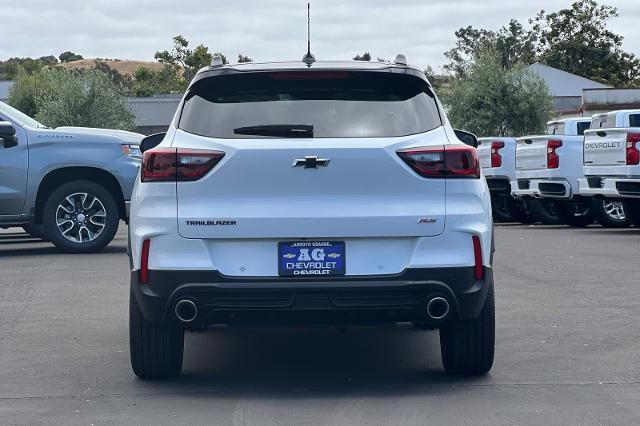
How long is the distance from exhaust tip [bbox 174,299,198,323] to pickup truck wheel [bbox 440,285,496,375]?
53.6 inches

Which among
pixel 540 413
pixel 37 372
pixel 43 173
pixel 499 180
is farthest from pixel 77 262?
pixel 499 180

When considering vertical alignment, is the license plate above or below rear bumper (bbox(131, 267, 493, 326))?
above

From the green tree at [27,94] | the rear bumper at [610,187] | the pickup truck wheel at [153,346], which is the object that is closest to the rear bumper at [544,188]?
the rear bumper at [610,187]

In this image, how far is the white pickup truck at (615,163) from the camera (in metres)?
18.9

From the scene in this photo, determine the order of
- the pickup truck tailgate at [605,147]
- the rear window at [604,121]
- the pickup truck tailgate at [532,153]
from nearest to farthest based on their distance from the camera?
1. the pickup truck tailgate at [605,147]
2. the rear window at [604,121]
3. the pickup truck tailgate at [532,153]

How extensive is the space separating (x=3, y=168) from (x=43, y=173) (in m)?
0.45

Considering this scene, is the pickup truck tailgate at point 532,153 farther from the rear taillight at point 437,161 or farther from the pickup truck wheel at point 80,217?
the rear taillight at point 437,161

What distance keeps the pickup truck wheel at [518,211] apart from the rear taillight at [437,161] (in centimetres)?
1799

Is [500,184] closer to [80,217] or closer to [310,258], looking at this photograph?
[80,217]

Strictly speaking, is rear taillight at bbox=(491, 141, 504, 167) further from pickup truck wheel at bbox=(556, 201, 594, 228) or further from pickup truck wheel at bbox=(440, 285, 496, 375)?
pickup truck wheel at bbox=(440, 285, 496, 375)

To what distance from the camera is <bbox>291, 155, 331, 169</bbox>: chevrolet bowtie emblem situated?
21.9 feet

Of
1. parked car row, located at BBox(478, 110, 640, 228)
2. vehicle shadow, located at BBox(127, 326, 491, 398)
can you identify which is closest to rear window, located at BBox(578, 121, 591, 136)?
parked car row, located at BBox(478, 110, 640, 228)

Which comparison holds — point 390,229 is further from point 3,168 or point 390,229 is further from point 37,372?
point 3,168

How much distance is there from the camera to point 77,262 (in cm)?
1462
